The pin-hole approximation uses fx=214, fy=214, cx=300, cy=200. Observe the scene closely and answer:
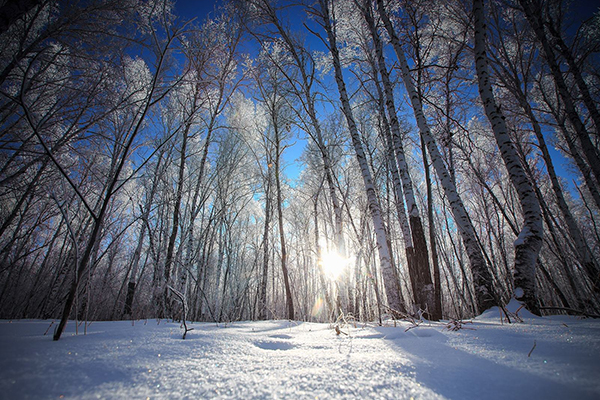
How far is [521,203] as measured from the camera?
9.75 feet

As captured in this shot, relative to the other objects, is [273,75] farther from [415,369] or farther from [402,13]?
[415,369]

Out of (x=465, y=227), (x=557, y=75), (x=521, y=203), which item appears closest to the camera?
(x=521, y=203)

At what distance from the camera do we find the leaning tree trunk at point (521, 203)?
2594 mm

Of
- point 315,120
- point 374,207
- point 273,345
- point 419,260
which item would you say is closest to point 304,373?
point 273,345

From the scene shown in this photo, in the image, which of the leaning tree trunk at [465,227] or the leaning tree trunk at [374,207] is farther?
the leaning tree trunk at [374,207]

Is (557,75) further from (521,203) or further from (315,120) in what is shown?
(315,120)

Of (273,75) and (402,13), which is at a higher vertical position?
(273,75)

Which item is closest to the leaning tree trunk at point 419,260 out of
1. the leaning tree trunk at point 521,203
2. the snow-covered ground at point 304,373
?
the leaning tree trunk at point 521,203

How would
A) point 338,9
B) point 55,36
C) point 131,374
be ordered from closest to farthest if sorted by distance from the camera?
point 131,374 < point 55,36 < point 338,9

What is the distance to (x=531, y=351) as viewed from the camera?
82 cm

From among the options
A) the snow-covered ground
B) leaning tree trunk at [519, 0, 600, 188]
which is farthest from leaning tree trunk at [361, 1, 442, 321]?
leaning tree trunk at [519, 0, 600, 188]

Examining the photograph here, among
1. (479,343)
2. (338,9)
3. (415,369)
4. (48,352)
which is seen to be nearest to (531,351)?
(479,343)

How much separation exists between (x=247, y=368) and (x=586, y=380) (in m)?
0.98

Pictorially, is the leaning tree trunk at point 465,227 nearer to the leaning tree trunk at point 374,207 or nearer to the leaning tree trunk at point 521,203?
the leaning tree trunk at point 521,203
